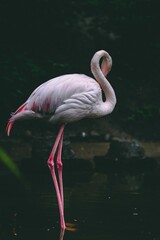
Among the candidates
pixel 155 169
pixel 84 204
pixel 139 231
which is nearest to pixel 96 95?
pixel 84 204

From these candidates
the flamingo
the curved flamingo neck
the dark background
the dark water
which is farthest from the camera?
the dark background

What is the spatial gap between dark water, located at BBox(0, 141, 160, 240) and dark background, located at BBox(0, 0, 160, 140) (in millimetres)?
2569

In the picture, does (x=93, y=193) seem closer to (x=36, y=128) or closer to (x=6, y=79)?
(x=6, y=79)

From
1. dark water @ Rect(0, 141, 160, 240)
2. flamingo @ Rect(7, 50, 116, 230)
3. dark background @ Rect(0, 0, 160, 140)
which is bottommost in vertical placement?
dark background @ Rect(0, 0, 160, 140)

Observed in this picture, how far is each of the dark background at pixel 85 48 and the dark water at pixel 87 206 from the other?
2.57 m

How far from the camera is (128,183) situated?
8.55m

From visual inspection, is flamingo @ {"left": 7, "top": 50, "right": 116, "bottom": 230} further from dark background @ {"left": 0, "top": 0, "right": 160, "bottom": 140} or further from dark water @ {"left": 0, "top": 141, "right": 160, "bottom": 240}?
dark background @ {"left": 0, "top": 0, "right": 160, "bottom": 140}

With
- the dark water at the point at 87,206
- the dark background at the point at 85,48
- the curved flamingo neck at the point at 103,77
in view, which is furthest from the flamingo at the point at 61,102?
the dark background at the point at 85,48

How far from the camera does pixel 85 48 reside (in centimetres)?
1501

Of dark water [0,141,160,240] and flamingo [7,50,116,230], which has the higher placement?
flamingo [7,50,116,230]

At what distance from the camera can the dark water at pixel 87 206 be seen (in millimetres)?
5688

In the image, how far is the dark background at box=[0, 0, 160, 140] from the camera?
11.9 meters

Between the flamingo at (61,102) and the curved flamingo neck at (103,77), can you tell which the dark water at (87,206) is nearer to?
the flamingo at (61,102)

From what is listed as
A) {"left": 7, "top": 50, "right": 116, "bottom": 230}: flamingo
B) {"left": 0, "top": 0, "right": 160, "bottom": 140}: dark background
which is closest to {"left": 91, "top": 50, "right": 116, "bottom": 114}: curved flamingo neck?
{"left": 7, "top": 50, "right": 116, "bottom": 230}: flamingo
